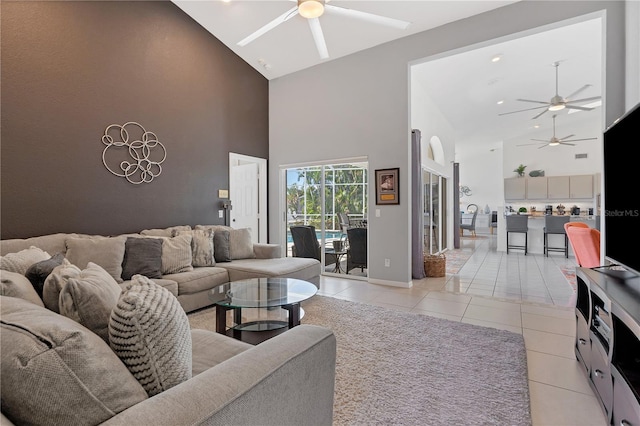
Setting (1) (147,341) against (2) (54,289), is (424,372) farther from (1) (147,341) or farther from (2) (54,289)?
(2) (54,289)

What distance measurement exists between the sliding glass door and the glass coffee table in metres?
2.30

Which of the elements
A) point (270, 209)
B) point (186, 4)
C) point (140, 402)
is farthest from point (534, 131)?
point (140, 402)

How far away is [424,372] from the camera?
215 cm

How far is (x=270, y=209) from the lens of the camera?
19.3 feet

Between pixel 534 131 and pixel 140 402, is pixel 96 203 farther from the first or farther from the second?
pixel 534 131

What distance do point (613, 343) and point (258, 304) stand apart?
7.06 ft

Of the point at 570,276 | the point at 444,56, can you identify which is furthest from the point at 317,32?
the point at 570,276

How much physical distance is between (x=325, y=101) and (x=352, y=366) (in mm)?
4291

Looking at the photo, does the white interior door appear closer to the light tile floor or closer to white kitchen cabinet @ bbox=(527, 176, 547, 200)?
the light tile floor

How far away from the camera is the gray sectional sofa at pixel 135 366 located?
691 mm

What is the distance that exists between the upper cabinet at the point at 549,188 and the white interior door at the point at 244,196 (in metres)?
8.12

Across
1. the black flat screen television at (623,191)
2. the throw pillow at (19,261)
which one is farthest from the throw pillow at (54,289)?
the black flat screen television at (623,191)

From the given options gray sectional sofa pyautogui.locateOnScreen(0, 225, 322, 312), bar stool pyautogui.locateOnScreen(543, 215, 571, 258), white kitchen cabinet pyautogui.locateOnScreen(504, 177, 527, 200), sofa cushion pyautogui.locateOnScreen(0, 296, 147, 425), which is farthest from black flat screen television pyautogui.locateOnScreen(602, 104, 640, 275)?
white kitchen cabinet pyautogui.locateOnScreen(504, 177, 527, 200)

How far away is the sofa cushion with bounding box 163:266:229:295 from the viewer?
3268 millimetres
